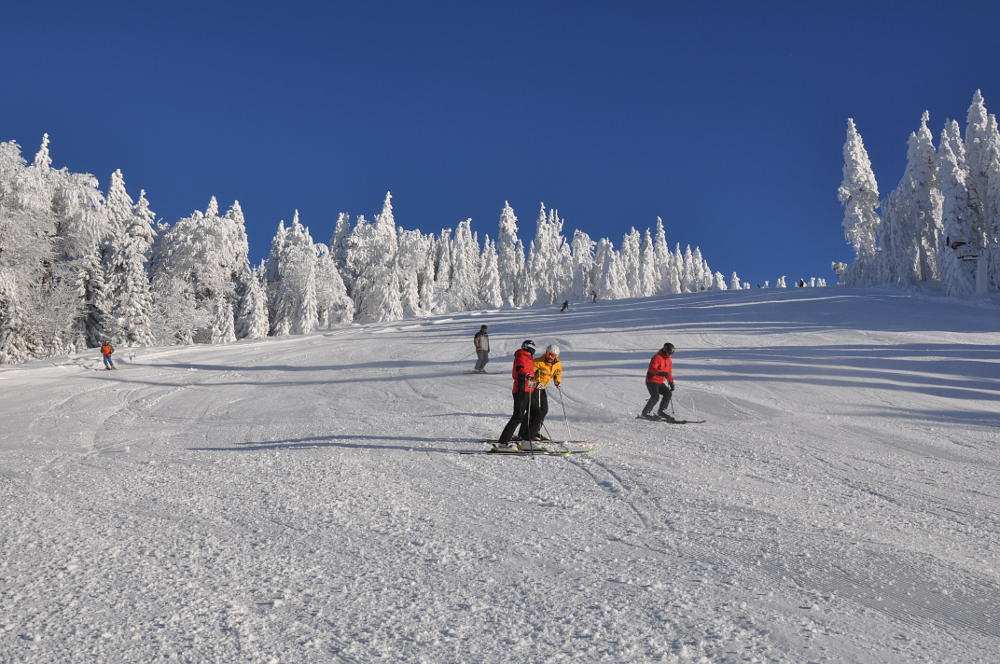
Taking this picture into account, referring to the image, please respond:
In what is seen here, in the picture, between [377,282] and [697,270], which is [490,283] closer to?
[377,282]

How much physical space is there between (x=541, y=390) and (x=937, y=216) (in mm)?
57288

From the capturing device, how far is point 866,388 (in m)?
15.3

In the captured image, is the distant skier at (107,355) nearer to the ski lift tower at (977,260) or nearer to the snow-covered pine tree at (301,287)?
the snow-covered pine tree at (301,287)

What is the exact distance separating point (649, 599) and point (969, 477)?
6051 mm

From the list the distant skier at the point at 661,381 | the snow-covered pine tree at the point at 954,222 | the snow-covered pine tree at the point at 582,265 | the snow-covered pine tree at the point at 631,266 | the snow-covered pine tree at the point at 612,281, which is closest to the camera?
the distant skier at the point at 661,381

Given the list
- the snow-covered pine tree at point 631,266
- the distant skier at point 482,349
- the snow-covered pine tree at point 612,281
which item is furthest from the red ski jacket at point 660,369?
the snow-covered pine tree at point 631,266

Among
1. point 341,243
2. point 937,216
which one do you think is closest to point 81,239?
point 341,243

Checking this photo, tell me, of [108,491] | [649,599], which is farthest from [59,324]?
[649,599]

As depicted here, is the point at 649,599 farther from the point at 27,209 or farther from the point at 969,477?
the point at 27,209

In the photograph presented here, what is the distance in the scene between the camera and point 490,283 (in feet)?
323

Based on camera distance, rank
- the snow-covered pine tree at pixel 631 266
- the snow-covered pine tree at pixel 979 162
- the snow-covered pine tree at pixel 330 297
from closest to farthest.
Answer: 1. the snow-covered pine tree at pixel 979 162
2. the snow-covered pine tree at pixel 330 297
3. the snow-covered pine tree at pixel 631 266

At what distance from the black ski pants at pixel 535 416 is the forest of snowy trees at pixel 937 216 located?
41.7m

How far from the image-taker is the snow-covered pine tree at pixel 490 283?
9769 centimetres

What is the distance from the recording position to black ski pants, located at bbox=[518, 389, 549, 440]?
9336 millimetres
